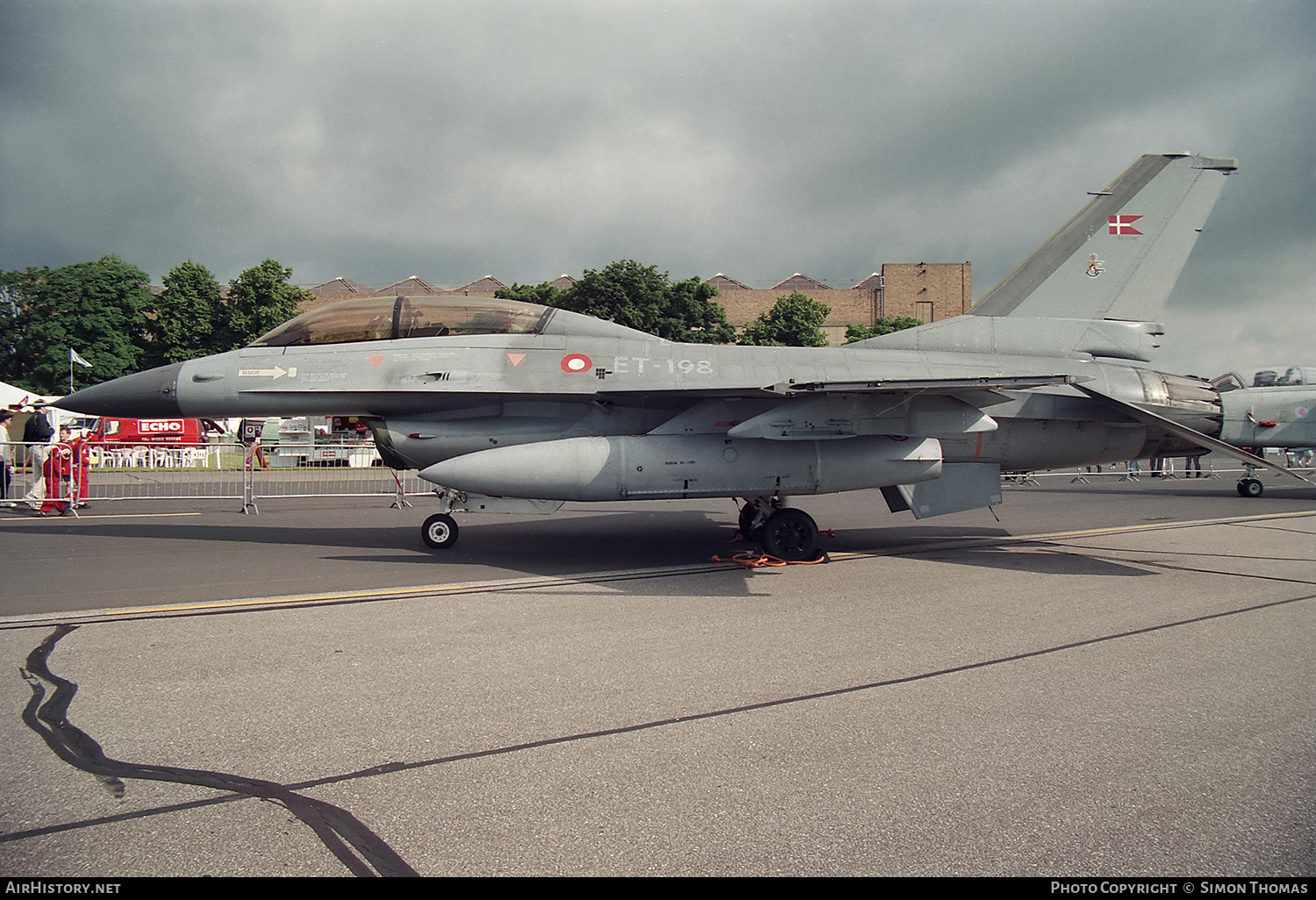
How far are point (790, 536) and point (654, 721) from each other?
476 centimetres

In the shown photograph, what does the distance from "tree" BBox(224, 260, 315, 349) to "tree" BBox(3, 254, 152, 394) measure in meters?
4.97

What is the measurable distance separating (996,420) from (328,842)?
26.3ft

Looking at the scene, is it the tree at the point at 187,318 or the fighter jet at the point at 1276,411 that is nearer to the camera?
the fighter jet at the point at 1276,411

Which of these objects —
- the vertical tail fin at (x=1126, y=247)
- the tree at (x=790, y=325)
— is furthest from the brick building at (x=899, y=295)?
the vertical tail fin at (x=1126, y=247)

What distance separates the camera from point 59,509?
12.2 meters

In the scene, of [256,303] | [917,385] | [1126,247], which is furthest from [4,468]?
[256,303]

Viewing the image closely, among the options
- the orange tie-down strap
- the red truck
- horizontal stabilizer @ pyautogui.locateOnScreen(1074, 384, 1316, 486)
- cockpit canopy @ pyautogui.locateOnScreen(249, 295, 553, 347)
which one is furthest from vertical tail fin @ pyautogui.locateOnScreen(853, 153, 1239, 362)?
the red truck

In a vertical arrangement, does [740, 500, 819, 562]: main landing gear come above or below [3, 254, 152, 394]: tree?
below

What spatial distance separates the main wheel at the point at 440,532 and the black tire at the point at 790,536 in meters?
3.59

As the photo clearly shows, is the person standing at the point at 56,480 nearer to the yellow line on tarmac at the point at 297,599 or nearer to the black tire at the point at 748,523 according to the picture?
the yellow line on tarmac at the point at 297,599

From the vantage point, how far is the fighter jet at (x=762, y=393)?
24.0 ft

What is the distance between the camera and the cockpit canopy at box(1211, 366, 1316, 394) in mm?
15961

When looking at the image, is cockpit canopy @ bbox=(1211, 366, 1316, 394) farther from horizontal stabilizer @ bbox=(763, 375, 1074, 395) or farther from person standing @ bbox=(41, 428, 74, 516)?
person standing @ bbox=(41, 428, 74, 516)

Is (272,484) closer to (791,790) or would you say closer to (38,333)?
(791,790)
